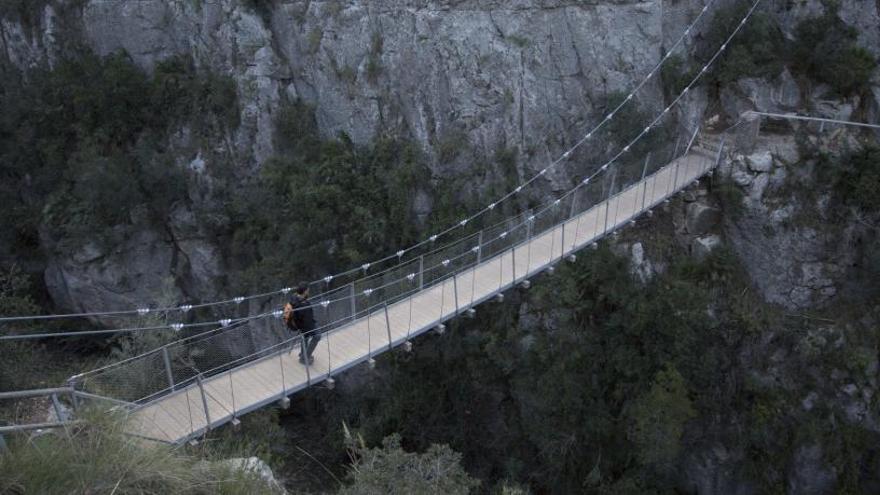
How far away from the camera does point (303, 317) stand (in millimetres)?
7133

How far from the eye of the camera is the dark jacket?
7.10 m

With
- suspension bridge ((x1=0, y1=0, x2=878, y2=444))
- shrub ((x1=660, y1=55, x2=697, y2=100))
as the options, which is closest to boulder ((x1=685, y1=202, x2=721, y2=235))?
suspension bridge ((x1=0, y1=0, x2=878, y2=444))

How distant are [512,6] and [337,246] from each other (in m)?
5.07

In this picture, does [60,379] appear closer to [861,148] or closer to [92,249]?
[92,249]

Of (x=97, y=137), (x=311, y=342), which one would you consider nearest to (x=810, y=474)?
(x=311, y=342)

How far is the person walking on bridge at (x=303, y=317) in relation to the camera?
7098 mm

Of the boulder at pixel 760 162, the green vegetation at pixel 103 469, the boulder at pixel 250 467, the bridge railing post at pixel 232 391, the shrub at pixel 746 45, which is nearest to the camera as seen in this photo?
the green vegetation at pixel 103 469

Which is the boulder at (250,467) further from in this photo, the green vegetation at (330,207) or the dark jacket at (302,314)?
the green vegetation at (330,207)

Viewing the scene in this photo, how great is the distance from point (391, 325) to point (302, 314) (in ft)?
4.44

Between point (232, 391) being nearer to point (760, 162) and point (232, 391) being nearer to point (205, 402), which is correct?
point (205, 402)

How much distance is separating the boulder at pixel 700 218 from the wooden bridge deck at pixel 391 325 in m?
0.51

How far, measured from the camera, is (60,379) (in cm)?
897

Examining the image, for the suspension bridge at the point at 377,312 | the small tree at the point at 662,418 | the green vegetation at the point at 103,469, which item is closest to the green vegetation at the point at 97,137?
the suspension bridge at the point at 377,312

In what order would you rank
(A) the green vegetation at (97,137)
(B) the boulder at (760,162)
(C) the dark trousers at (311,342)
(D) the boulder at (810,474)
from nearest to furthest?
(C) the dark trousers at (311,342), (D) the boulder at (810,474), (B) the boulder at (760,162), (A) the green vegetation at (97,137)
